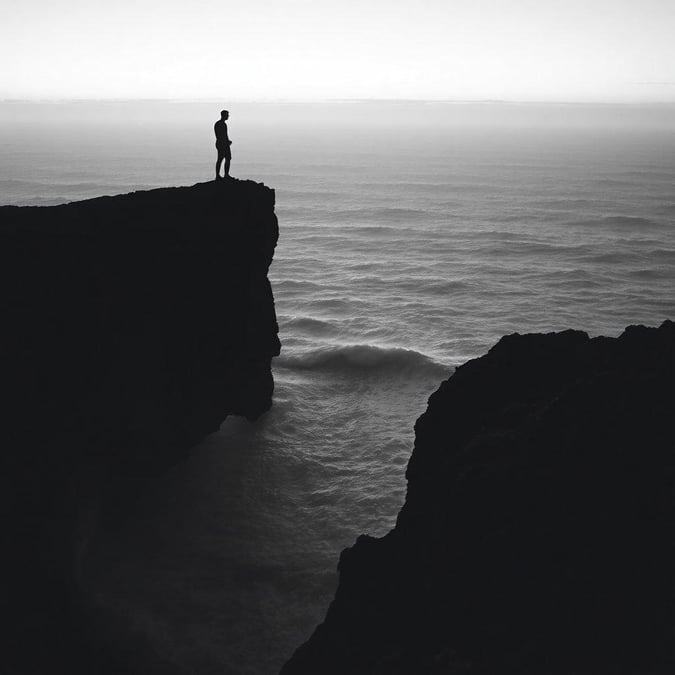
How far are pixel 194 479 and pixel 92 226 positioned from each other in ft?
24.8

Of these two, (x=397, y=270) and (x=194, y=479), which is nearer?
(x=194, y=479)

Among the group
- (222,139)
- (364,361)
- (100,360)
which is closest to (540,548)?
(100,360)

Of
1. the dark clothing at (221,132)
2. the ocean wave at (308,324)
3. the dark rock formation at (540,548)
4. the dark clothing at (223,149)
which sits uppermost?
the dark clothing at (221,132)

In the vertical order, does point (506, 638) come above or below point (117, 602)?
above

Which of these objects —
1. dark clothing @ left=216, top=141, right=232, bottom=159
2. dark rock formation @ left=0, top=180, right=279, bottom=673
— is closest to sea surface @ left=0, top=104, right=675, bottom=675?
dark rock formation @ left=0, top=180, right=279, bottom=673

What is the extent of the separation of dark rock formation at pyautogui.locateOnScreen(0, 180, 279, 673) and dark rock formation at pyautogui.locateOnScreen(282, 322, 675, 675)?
Result: 5.91 metres

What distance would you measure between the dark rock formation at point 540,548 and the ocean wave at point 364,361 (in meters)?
15.6

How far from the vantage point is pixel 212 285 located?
1587cm

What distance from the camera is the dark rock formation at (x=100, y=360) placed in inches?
424

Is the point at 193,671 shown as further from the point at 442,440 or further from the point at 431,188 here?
the point at 431,188

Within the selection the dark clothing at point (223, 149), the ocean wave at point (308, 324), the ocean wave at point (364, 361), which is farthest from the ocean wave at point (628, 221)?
the dark clothing at point (223, 149)

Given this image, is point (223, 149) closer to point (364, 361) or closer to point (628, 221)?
point (364, 361)

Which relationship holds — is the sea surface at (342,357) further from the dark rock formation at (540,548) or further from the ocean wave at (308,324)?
the dark rock formation at (540,548)

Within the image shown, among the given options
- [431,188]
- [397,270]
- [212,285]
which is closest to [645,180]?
[431,188]
